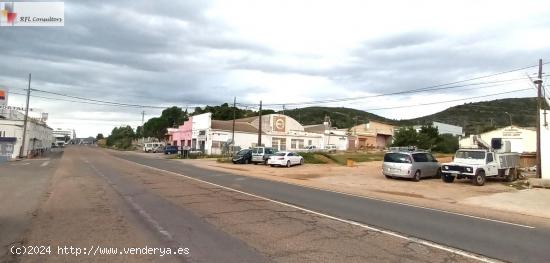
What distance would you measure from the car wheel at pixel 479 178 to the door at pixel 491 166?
534 mm

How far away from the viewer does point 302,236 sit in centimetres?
884

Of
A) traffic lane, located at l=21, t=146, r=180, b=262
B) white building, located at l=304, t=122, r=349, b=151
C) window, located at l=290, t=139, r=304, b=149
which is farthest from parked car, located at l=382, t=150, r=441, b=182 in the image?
white building, located at l=304, t=122, r=349, b=151

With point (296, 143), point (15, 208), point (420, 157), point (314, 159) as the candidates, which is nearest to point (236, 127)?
point (296, 143)

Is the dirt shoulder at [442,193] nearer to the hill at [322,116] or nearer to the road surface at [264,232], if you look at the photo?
the road surface at [264,232]

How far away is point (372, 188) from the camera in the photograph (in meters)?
22.7

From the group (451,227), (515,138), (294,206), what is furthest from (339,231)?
(515,138)


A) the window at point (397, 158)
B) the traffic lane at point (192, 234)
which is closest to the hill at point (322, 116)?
the window at point (397, 158)

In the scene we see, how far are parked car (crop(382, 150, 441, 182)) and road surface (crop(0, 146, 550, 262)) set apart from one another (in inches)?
490

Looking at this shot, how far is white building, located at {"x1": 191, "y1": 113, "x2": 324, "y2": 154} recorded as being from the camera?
68.4m

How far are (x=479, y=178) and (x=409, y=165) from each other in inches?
152

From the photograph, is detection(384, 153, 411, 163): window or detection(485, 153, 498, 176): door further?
detection(384, 153, 411, 163): window

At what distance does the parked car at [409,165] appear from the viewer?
87.8 ft

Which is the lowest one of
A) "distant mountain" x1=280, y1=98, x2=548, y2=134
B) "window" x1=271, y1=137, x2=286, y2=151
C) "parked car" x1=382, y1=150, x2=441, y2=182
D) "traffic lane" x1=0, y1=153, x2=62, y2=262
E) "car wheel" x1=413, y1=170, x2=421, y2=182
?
"traffic lane" x1=0, y1=153, x2=62, y2=262

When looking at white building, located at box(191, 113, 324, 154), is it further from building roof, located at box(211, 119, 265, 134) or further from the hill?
the hill
